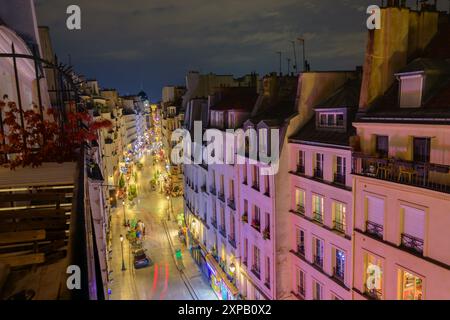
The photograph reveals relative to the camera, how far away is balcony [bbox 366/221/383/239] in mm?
17297

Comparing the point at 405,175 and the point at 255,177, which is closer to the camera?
the point at 405,175

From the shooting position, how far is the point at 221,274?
33.5m

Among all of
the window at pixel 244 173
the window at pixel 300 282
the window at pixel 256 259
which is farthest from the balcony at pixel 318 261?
the window at pixel 244 173

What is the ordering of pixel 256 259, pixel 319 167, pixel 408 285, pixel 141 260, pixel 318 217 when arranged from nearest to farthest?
pixel 408 285
pixel 319 167
pixel 318 217
pixel 256 259
pixel 141 260

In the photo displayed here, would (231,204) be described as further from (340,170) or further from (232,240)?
(340,170)

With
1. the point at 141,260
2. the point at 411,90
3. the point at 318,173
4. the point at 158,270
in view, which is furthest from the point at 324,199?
the point at 141,260

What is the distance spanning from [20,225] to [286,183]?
1887 centimetres

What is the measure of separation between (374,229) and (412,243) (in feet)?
7.28

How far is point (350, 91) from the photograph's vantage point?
2205 centimetres

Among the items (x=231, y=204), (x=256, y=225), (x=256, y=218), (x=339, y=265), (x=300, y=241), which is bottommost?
(x=339, y=265)

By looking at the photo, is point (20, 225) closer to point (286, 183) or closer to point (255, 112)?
point (286, 183)

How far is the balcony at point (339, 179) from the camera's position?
19744 millimetres

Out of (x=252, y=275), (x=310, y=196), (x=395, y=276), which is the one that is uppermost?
(x=310, y=196)

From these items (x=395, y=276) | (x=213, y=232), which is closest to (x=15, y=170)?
(x=395, y=276)
